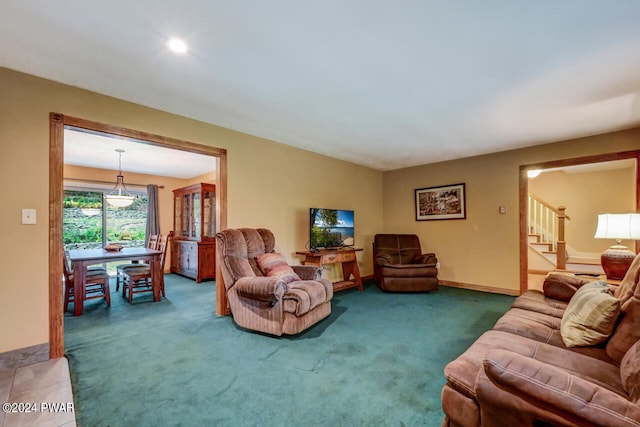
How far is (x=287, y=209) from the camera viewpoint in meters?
4.27

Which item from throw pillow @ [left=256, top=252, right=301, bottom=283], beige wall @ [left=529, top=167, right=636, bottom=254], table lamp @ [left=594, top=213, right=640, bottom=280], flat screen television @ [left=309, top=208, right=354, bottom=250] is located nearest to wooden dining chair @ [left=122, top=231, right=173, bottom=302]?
throw pillow @ [left=256, top=252, right=301, bottom=283]

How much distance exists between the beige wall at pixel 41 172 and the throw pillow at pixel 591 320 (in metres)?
3.21

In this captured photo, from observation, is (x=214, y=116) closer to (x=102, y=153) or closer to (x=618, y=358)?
(x=102, y=153)

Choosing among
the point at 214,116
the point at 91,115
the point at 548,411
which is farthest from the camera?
the point at 214,116

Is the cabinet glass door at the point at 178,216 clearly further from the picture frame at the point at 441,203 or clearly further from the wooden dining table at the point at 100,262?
the picture frame at the point at 441,203

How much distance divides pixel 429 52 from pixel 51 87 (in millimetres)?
3055

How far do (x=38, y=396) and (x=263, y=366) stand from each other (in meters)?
1.43

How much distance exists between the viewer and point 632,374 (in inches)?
43.7

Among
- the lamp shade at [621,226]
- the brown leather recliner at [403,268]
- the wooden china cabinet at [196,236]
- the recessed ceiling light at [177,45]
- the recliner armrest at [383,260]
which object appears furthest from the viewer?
the wooden china cabinet at [196,236]

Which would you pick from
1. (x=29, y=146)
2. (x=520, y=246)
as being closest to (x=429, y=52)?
(x=29, y=146)


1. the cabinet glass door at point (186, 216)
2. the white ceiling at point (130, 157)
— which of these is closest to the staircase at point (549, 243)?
the white ceiling at point (130, 157)

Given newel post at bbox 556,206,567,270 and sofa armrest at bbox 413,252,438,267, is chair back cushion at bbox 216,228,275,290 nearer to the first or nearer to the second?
sofa armrest at bbox 413,252,438,267

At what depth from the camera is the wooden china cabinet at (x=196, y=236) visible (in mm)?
5582

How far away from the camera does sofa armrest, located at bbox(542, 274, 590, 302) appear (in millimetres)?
2420
